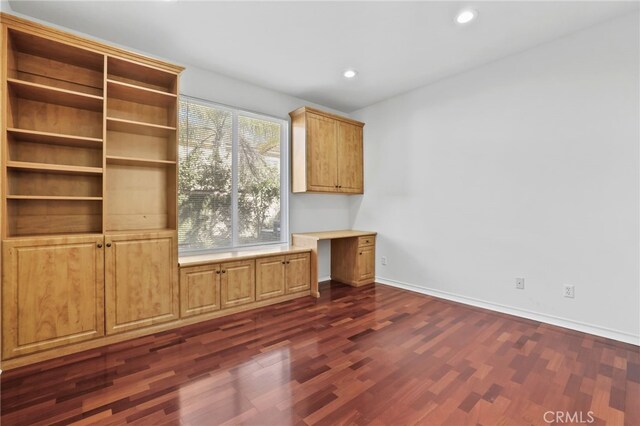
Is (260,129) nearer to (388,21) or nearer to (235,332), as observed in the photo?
(388,21)

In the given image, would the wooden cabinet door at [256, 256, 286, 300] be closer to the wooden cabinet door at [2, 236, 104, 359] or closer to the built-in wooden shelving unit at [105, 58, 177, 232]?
the built-in wooden shelving unit at [105, 58, 177, 232]

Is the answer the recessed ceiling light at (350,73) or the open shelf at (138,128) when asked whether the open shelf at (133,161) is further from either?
the recessed ceiling light at (350,73)

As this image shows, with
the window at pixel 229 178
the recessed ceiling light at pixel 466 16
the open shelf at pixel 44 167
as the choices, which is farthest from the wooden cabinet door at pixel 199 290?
the recessed ceiling light at pixel 466 16

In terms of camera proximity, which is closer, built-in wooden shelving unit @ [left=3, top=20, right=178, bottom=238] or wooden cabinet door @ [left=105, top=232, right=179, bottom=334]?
built-in wooden shelving unit @ [left=3, top=20, right=178, bottom=238]

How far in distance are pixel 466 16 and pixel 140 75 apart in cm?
302

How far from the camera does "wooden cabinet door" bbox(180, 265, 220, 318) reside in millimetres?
2967

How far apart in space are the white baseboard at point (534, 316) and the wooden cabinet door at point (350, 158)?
1.63m

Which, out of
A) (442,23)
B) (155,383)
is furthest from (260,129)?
(155,383)

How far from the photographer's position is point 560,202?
2.95 meters

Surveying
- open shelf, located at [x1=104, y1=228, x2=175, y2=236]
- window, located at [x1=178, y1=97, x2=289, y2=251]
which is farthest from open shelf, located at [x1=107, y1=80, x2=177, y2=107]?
open shelf, located at [x1=104, y1=228, x2=175, y2=236]

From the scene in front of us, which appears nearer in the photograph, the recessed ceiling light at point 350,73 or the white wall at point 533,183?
the white wall at point 533,183

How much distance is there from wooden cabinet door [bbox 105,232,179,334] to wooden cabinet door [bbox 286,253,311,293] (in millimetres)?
1328

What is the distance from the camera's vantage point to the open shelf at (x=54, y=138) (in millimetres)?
2295

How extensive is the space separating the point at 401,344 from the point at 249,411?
137 centimetres
